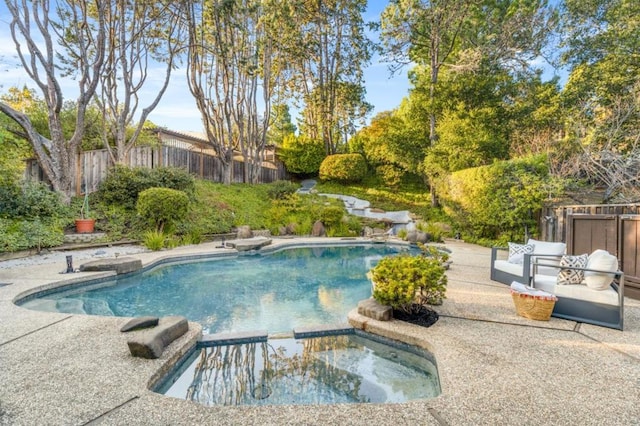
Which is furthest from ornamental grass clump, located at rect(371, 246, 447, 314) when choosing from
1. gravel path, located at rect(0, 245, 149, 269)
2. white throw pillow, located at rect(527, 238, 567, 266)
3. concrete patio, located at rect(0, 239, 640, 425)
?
gravel path, located at rect(0, 245, 149, 269)

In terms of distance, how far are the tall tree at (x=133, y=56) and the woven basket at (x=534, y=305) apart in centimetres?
1147

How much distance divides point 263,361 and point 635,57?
1555cm

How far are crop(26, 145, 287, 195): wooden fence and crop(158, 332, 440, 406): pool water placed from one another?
935 centimetres

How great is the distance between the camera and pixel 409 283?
11.0ft

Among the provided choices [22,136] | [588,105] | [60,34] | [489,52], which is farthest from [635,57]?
[22,136]

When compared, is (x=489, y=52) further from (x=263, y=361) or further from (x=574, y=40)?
(x=263, y=361)

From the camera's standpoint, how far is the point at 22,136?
30.8 ft

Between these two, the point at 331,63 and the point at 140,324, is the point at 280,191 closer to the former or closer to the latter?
the point at 331,63

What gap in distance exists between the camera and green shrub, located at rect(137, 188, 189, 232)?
8641mm

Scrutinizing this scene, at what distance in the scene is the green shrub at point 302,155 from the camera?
62.8 ft

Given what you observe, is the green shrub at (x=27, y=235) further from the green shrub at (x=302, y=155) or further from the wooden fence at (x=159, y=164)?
the green shrub at (x=302, y=155)

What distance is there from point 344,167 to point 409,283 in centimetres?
1451

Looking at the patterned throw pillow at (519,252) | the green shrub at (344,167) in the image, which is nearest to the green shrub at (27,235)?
the patterned throw pillow at (519,252)

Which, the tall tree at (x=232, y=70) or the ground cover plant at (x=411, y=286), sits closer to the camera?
the ground cover plant at (x=411, y=286)
